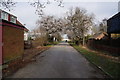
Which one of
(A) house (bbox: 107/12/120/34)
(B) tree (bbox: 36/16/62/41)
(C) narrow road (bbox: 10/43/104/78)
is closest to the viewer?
(C) narrow road (bbox: 10/43/104/78)

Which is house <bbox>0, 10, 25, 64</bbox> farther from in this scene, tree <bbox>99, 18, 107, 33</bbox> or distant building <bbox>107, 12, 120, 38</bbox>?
tree <bbox>99, 18, 107, 33</bbox>

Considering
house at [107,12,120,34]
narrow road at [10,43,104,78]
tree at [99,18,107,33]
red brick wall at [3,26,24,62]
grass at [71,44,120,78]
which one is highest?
tree at [99,18,107,33]

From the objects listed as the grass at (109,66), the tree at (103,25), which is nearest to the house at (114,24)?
the grass at (109,66)

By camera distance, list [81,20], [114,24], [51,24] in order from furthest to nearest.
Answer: [51,24] < [81,20] < [114,24]

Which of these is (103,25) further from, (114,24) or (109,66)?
(109,66)

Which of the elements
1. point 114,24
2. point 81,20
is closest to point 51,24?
point 81,20

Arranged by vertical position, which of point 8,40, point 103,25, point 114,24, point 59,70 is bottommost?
point 59,70

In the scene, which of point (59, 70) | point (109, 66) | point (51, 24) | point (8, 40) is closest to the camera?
point (59, 70)

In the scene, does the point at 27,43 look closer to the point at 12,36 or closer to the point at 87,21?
the point at 12,36

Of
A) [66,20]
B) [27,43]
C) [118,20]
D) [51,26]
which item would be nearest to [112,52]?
[118,20]

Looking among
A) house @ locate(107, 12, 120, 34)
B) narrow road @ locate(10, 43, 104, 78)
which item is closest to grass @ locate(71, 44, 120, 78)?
narrow road @ locate(10, 43, 104, 78)

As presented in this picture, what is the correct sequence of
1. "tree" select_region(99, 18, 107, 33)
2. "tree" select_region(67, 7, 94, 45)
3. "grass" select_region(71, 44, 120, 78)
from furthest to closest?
"tree" select_region(99, 18, 107, 33), "tree" select_region(67, 7, 94, 45), "grass" select_region(71, 44, 120, 78)

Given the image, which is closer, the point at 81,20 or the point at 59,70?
the point at 59,70

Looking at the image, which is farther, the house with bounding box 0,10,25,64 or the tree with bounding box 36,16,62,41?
the tree with bounding box 36,16,62,41
